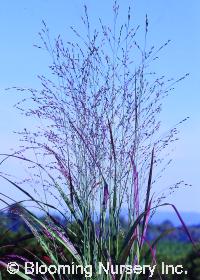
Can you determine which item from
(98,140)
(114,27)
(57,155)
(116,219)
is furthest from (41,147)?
(114,27)

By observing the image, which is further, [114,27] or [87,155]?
[114,27]

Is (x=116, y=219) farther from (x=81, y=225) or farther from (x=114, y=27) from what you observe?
(x=114, y=27)

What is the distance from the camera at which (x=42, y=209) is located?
10.5 feet

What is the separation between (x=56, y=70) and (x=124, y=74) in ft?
1.15

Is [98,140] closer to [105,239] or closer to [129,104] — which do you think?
[129,104]

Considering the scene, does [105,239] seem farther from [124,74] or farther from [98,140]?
[124,74]

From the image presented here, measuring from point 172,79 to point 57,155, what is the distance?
73 centimetres

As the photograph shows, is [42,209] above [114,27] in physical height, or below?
below

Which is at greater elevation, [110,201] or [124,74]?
[124,74]

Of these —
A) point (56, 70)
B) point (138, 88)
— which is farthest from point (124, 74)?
point (56, 70)

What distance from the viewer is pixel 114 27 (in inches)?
132

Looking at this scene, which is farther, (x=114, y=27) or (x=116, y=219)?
(x=114, y=27)

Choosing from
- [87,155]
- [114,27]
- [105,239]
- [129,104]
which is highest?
[114,27]

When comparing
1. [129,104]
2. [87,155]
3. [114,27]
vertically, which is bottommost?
[87,155]
